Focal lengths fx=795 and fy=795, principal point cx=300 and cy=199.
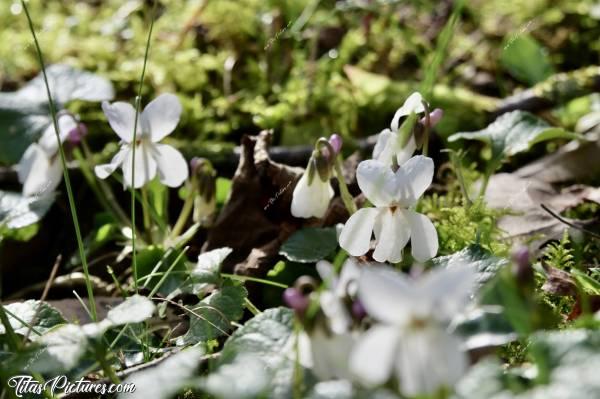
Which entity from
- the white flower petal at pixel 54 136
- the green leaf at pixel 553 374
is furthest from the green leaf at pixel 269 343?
the white flower petal at pixel 54 136

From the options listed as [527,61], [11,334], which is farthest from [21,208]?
[527,61]

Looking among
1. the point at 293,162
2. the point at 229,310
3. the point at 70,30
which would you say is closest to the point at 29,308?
the point at 229,310

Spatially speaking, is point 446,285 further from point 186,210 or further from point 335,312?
point 186,210

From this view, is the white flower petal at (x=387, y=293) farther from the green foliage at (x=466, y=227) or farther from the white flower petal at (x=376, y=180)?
the green foliage at (x=466, y=227)

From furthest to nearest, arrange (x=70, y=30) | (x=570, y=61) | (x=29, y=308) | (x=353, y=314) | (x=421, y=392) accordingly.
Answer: (x=70, y=30)
(x=570, y=61)
(x=29, y=308)
(x=353, y=314)
(x=421, y=392)

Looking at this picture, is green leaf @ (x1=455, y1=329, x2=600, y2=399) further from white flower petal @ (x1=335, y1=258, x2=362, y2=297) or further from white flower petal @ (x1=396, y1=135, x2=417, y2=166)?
white flower petal @ (x1=396, y1=135, x2=417, y2=166)

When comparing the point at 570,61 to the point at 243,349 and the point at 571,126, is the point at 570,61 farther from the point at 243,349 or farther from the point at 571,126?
the point at 243,349
